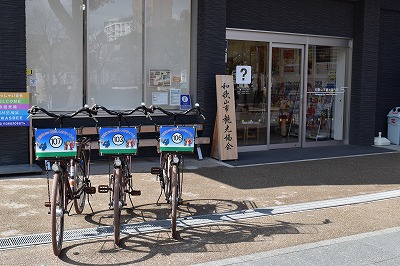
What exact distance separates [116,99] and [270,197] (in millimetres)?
4209

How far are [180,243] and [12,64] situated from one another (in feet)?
17.0

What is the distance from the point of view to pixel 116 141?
5.57 meters

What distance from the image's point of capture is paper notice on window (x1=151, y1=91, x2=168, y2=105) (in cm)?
1055

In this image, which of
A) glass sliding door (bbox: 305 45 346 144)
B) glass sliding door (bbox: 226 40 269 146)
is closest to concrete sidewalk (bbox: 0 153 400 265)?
glass sliding door (bbox: 226 40 269 146)

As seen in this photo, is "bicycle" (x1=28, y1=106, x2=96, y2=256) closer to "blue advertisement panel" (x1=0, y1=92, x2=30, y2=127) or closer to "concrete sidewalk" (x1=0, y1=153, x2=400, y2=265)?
"concrete sidewalk" (x1=0, y1=153, x2=400, y2=265)

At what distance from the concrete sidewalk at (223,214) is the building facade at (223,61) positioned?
1.75 m

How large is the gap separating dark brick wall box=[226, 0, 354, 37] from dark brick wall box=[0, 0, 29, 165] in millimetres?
4468

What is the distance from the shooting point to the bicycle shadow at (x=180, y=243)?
4855 mm

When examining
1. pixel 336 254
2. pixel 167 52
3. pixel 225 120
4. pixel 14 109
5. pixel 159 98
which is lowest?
pixel 336 254

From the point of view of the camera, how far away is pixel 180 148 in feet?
19.1

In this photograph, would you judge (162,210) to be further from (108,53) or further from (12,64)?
(108,53)

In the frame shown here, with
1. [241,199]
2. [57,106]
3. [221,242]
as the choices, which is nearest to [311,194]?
[241,199]

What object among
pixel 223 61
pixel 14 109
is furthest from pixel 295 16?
pixel 14 109

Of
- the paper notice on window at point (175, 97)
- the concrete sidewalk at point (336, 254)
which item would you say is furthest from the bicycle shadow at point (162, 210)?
the paper notice on window at point (175, 97)
